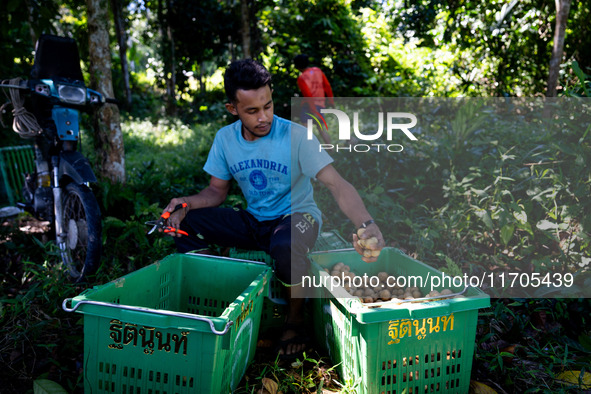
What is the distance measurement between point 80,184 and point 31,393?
1381mm

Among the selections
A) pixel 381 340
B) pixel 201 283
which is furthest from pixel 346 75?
pixel 381 340

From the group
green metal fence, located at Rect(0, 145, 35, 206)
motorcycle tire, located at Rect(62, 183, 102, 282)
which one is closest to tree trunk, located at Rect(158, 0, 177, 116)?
green metal fence, located at Rect(0, 145, 35, 206)

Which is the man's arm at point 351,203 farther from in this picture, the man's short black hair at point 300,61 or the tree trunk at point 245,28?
the tree trunk at point 245,28

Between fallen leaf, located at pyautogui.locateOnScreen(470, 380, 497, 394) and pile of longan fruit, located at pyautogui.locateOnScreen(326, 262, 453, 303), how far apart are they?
1.31 feet

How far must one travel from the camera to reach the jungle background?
6.86 feet

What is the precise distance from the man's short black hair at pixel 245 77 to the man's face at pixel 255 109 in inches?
1.0

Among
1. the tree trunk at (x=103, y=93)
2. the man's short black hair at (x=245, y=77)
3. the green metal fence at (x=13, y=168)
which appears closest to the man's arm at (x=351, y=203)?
the man's short black hair at (x=245, y=77)

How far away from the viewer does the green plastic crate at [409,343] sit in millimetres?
1612

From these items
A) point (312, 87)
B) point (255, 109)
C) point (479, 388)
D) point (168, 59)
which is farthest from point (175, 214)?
point (168, 59)

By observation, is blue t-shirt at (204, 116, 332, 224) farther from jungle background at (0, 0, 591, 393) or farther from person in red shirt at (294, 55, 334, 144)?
person in red shirt at (294, 55, 334, 144)

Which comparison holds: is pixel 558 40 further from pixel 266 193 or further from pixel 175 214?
pixel 175 214

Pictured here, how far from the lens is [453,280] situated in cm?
191

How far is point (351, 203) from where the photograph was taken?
7.00 ft

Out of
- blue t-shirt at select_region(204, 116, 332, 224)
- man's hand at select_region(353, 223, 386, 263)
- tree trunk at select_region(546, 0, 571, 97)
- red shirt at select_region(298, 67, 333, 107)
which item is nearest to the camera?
man's hand at select_region(353, 223, 386, 263)
